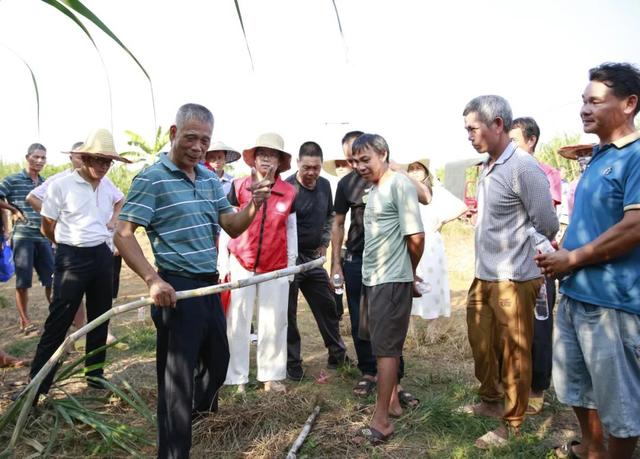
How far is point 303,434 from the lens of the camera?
3045 mm

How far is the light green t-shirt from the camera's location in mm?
3119

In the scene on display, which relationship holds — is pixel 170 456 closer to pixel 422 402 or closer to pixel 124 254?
pixel 124 254

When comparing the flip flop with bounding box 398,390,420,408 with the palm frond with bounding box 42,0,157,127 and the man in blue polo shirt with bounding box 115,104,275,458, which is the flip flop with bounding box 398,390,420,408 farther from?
the palm frond with bounding box 42,0,157,127

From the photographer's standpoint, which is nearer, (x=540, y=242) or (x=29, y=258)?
(x=540, y=242)

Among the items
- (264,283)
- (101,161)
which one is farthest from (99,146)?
(264,283)

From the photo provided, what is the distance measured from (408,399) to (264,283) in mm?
1393

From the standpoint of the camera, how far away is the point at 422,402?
11.7ft

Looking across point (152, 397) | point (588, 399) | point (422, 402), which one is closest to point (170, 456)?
point (152, 397)

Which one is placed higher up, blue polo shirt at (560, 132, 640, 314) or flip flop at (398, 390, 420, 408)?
blue polo shirt at (560, 132, 640, 314)

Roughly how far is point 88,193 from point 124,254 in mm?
1989

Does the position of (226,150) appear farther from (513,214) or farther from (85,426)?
(513,214)

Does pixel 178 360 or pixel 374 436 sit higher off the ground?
pixel 178 360

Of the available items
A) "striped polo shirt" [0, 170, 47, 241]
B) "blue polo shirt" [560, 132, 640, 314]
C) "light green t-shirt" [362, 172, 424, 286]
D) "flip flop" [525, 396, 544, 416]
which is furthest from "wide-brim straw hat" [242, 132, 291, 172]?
"striped polo shirt" [0, 170, 47, 241]

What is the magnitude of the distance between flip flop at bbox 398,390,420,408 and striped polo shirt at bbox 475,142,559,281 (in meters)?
1.17
